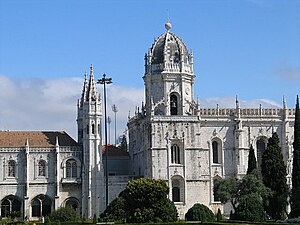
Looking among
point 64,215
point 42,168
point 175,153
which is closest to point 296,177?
point 175,153

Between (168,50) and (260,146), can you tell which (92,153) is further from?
(260,146)

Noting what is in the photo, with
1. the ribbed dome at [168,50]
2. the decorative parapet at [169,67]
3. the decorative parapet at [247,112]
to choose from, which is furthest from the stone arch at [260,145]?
the ribbed dome at [168,50]

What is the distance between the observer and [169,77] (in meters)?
89.4

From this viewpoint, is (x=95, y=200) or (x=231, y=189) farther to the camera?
(x=95, y=200)

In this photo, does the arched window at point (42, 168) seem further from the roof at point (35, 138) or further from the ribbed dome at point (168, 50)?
the ribbed dome at point (168, 50)

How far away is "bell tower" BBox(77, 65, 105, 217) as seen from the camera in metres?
87.8

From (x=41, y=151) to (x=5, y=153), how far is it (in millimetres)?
Result: 4510

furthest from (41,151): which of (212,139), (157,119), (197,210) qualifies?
(197,210)

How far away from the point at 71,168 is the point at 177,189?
13955 mm

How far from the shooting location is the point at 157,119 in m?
86.9

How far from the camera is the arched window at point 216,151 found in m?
89.8

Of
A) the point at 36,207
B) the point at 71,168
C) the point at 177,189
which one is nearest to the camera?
the point at 177,189

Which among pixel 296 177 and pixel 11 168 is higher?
pixel 11 168

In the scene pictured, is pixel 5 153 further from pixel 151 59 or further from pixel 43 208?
pixel 151 59
